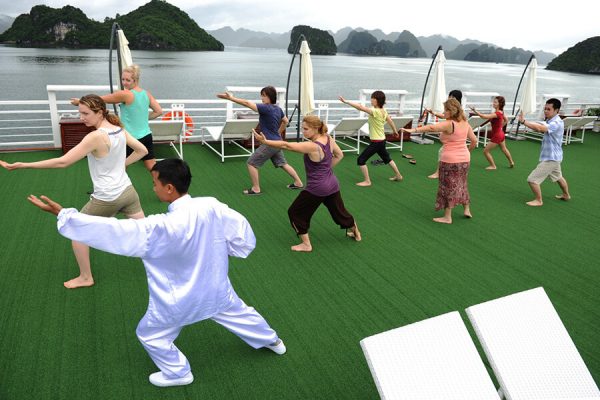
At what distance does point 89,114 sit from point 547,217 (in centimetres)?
537

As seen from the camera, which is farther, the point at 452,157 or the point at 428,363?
the point at 452,157

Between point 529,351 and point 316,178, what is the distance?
2.49 meters

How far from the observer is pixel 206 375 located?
9.16 ft

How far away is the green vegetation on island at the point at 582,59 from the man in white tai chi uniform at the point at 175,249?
254 feet

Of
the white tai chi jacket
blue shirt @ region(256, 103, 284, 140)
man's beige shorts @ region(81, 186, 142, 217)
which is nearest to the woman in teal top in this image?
blue shirt @ region(256, 103, 284, 140)

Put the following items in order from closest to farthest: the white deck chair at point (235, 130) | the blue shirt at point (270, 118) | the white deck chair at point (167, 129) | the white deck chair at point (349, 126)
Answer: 1. the blue shirt at point (270, 118)
2. the white deck chair at point (167, 129)
3. the white deck chair at point (235, 130)
4. the white deck chair at point (349, 126)

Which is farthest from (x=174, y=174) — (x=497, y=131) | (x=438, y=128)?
→ (x=497, y=131)

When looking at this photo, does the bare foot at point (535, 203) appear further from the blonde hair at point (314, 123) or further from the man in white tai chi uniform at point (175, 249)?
the man in white tai chi uniform at point (175, 249)

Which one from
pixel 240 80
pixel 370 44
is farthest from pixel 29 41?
pixel 370 44

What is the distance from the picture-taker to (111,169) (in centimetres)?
345

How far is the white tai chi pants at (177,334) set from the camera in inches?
97.2

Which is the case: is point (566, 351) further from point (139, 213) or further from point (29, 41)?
point (29, 41)

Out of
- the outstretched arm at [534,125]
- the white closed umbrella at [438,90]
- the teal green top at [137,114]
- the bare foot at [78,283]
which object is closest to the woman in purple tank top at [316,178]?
the bare foot at [78,283]

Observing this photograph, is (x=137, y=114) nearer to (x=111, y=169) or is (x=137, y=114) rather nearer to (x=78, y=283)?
(x=111, y=169)
